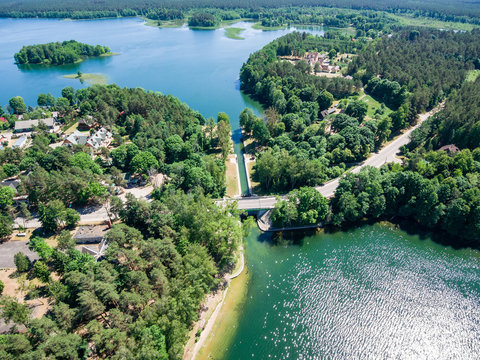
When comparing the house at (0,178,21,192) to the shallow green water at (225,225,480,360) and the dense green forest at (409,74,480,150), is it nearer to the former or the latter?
the shallow green water at (225,225,480,360)

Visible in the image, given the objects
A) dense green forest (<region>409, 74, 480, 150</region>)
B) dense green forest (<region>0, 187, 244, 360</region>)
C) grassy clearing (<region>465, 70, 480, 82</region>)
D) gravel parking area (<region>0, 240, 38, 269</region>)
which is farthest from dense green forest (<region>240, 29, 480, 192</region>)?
gravel parking area (<region>0, 240, 38, 269</region>)

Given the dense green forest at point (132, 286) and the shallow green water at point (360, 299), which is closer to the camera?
the dense green forest at point (132, 286)

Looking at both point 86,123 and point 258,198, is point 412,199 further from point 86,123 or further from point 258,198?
point 86,123

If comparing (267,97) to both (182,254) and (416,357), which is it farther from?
(416,357)

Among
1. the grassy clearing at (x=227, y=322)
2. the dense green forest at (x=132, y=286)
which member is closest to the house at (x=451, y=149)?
the dense green forest at (x=132, y=286)

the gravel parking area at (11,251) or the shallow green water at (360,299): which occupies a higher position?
the gravel parking area at (11,251)

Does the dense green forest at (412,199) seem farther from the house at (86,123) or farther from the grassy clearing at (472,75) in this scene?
the grassy clearing at (472,75)

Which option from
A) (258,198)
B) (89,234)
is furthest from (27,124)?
(258,198)
